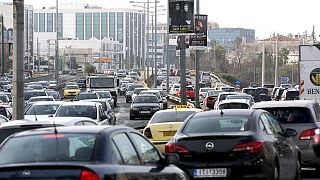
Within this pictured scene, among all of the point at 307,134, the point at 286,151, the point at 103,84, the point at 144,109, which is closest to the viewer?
the point at 286,151

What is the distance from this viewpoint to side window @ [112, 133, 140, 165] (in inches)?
376

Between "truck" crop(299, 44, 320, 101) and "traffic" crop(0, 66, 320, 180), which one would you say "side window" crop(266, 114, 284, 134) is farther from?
"truck" crop(299, 44, 320, 101)

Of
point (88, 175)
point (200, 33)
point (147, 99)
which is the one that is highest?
point (200, 33)

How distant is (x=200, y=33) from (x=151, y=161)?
35.2 meters

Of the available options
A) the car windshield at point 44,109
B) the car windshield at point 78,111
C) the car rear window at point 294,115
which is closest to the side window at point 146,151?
the car rear window at point 294,115

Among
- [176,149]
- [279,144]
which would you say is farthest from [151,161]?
[279,144]

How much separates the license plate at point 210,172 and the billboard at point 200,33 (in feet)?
103

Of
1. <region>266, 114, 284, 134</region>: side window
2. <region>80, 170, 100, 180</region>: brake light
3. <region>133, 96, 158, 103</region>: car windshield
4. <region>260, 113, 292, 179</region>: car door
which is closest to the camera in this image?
<region>80, 170, 100, 180</region>: brake light

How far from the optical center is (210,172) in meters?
13.6

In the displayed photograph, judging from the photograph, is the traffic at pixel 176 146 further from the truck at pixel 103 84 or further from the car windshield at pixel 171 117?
the truck at pixel 103 84

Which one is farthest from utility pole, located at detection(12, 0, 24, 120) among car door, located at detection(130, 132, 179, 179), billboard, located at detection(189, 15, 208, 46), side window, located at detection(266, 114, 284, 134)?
billboard, located at detection(189, 15, 208, 46)

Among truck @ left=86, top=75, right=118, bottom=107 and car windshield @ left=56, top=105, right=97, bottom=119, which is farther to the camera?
truck @ left=86, top=75, right=118, bottom=107

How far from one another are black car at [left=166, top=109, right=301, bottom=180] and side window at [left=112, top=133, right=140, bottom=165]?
12.2 feet

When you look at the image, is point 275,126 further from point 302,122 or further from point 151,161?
point 151,161
